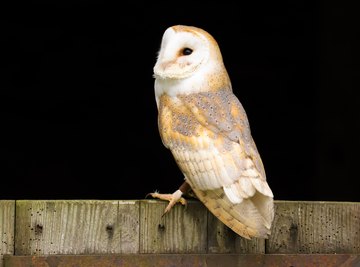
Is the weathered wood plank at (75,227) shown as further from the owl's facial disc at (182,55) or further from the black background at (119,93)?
the black background at (119,93)

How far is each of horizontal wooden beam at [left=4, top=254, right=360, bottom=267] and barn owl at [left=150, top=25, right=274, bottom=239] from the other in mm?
132

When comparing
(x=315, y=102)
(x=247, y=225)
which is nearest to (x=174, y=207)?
(x=247, y=225)

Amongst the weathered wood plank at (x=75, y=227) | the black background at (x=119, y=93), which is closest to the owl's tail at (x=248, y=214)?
the weathered wood plank at (x=75, y=227)

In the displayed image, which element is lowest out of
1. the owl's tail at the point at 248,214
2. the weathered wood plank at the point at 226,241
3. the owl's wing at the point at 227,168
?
the weathered wood plank at the point at 226,241

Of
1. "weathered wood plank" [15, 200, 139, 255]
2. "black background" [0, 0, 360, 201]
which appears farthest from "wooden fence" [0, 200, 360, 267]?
"black background" [0, 0, 360, 201]

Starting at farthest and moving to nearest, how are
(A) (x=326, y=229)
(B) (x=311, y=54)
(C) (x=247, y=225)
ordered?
(B) (x=311, y=54)
(A) (x=326, y=229)
(C) (x=247, y=225)

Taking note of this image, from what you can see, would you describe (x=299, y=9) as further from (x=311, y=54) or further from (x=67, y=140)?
(x=67, y=140)

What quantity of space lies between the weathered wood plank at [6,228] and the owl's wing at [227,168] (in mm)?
608

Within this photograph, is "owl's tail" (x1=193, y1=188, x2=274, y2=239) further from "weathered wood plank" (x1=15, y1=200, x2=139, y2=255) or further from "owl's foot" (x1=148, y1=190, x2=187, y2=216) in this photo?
"weathered wood plank" (x1=15, y1=200, x2=139, y2=255)

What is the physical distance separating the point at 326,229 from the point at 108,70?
Result: 4.42 metres

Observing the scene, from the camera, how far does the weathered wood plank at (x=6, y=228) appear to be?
3.09 metres

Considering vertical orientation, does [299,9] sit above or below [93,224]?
above

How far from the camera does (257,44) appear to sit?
7.43 m

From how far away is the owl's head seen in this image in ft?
11.6
